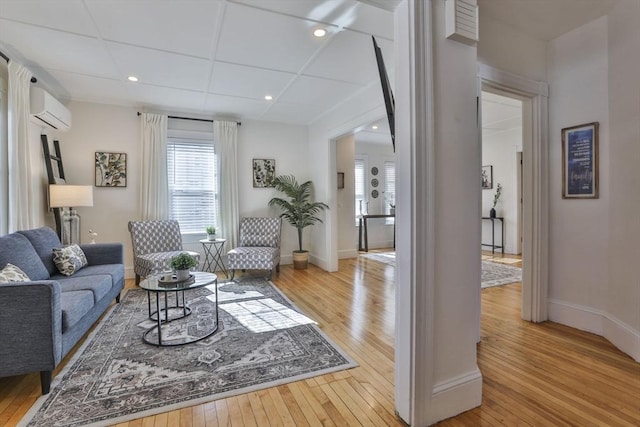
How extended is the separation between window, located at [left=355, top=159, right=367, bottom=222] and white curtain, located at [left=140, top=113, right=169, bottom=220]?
4270mm

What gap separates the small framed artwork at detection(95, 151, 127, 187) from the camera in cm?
447

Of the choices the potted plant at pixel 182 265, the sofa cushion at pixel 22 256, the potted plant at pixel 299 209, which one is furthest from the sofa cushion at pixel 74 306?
the potted plant at pixel 299 209

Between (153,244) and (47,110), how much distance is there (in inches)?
78.3

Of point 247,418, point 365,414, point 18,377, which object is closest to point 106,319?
point 18,377

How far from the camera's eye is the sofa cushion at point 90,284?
254cm

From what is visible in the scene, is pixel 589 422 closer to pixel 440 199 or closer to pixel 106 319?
pixel 440 199

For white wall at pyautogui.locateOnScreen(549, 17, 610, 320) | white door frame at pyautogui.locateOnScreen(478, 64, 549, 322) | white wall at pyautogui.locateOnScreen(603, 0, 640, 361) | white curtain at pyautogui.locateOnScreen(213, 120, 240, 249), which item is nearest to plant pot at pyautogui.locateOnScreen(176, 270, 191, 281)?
white curtain at pyautogui.locateOnScreen(213, 120, 240, 249)

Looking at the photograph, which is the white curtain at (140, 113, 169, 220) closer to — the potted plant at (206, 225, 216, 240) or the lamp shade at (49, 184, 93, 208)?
the potted plant at (206, 225, 216, 240)

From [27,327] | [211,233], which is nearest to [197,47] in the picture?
[27,327]

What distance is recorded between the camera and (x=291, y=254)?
224 inches

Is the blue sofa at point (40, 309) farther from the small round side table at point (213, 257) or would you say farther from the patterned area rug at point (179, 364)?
the small round side table at point (213, 257)

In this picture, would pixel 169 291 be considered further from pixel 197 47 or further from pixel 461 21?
pixel 461 21

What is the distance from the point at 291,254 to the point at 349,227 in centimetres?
140

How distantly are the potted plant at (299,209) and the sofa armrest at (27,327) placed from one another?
359 centimetres
